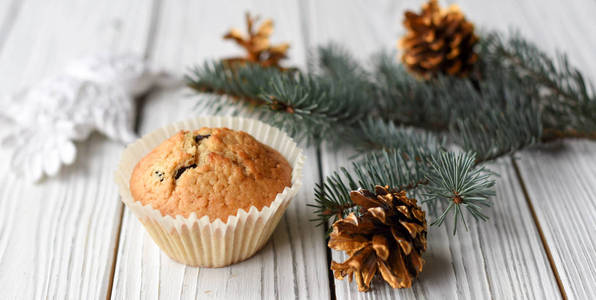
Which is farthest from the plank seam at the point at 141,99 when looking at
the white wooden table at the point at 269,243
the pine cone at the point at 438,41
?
the pine cone at the point at 438,41

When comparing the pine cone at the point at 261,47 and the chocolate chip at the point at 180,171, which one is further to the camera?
the pine cone at the point at 261,47

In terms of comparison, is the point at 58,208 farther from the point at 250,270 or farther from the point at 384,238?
the point at 384,238

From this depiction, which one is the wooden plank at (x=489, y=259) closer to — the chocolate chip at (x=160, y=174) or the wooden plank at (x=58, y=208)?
the chocolate chip at (x=160, y=174)

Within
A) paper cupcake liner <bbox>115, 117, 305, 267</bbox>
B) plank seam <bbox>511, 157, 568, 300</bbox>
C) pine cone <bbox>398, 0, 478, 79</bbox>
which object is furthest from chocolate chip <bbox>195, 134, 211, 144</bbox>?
plank seam <bbox>511, 157, 568, 300</bbox>

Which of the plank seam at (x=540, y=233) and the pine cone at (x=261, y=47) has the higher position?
the pine cone at (x=261, y=47)

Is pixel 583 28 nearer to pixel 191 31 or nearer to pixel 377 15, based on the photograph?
pixel 377 15

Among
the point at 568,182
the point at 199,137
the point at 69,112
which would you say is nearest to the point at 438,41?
the point at 568,182

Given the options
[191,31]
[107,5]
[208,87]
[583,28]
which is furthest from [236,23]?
[583,28]

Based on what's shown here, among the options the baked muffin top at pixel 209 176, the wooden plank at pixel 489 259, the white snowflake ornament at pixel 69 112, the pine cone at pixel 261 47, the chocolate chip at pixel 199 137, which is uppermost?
the pine cone at pixel 261 47

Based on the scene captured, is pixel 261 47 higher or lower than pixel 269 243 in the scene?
higher
